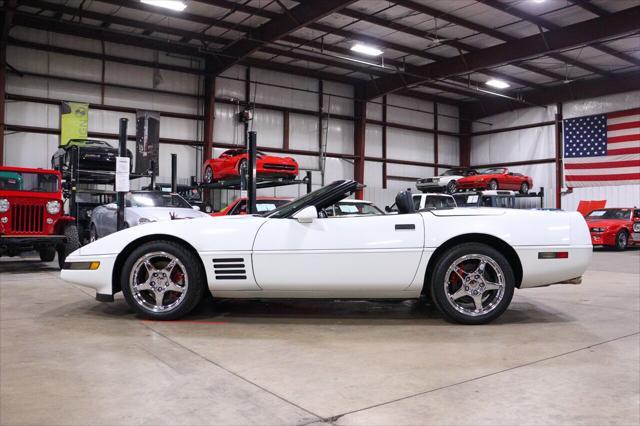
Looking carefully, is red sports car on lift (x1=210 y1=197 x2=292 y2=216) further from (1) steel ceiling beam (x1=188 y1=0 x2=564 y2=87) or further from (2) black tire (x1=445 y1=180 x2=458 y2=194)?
(2) black tire (x1=445 y1=180 x2=458 y2=194)

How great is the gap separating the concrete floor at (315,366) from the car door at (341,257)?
0.33 metres

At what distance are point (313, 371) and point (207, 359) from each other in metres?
0.65

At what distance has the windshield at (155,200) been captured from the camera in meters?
9.45

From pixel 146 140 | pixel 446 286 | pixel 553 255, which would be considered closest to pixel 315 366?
pixel 446 286

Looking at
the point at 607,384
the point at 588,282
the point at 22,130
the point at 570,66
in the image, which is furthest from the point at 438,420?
the point at 570,66

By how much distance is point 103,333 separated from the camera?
3.55 meters

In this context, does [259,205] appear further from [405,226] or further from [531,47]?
[531,47]

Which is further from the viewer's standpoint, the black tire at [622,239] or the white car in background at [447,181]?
the white car in background at [447,181]

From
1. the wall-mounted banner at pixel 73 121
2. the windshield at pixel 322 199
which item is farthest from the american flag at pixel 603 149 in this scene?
the windshield at pixel 322 199

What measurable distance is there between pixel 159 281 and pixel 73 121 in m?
14.6

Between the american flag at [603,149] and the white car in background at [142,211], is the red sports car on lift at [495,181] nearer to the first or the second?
the american flag at [603,149]

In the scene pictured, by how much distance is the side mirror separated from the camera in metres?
3.80

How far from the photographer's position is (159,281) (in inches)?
156

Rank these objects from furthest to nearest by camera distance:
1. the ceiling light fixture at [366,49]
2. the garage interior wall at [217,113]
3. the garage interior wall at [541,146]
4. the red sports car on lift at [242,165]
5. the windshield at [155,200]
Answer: the garage interior wall at [541,146] < the ceiling light fixture at [366,49] < the garage interior wall at [217,113] < the red sports car on lift at [242,165] < the windshield at [155,200]
